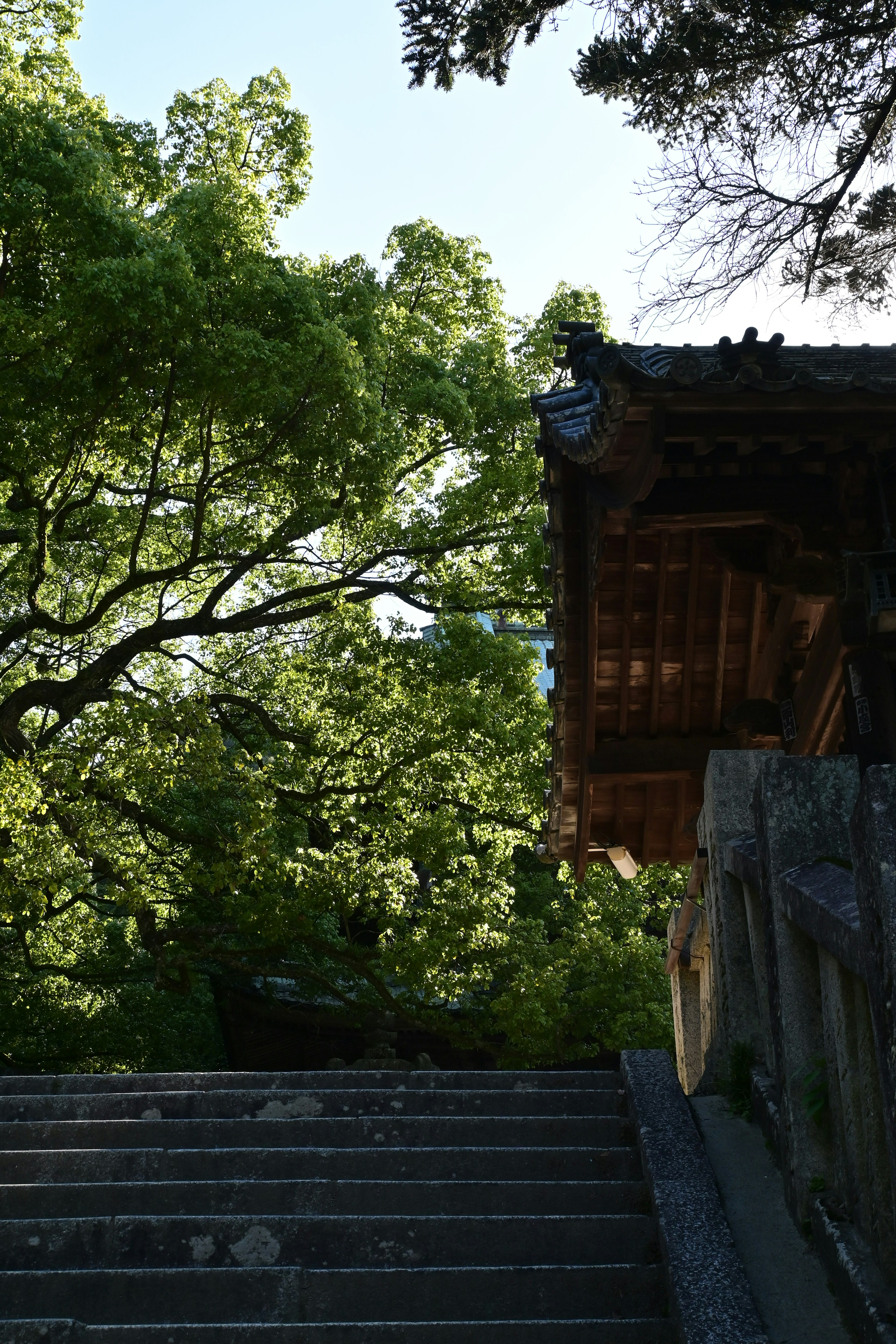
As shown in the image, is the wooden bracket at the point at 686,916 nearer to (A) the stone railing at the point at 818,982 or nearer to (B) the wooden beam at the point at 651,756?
(B) the wooden beam at the point at 651,756

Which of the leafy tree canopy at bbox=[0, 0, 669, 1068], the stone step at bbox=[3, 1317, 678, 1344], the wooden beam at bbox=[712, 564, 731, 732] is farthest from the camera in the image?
the leafy tree canopy at bbox=[0, 0, 669, 1068]

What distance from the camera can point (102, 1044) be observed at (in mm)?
15188

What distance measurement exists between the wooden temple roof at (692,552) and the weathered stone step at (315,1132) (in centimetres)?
268

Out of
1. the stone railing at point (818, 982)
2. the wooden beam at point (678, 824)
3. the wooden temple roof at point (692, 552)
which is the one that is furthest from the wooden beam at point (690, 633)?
the stone railing at point (818, 982)

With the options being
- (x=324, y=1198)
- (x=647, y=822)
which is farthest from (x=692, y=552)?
(x=324, y=1198)

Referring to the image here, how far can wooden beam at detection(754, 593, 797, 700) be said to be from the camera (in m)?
6.73

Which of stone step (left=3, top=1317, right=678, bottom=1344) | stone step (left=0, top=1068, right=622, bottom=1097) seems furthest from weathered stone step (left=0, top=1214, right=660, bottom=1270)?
stone step (left=0, top=1068, right=622, bottom=1097)

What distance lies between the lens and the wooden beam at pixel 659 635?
657 centimetres

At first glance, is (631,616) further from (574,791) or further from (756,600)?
(574,791)

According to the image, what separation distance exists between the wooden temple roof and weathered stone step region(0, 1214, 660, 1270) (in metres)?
2.92

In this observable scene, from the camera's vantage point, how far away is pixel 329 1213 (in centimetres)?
395

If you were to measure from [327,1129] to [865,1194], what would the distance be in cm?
235

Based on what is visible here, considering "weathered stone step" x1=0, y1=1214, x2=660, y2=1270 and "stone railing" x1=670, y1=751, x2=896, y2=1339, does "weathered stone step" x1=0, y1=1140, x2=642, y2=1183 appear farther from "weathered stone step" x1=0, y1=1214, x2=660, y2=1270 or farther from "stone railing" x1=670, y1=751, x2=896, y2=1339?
"stone railing" x1=670, y1=751, x2=896, y2=1339

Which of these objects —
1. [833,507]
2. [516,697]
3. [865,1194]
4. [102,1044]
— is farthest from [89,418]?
[865,1194]
